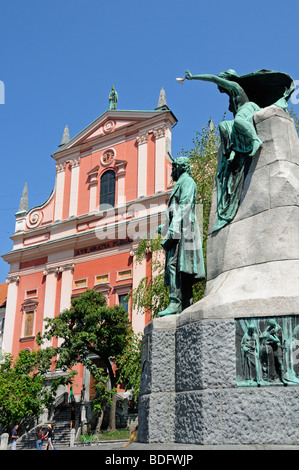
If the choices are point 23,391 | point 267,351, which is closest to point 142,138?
point 23,391

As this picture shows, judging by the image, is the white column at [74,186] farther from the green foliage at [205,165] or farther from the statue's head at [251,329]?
the statue's head at [251,329]

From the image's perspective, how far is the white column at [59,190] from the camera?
104 feet

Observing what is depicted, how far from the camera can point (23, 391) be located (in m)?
22.2

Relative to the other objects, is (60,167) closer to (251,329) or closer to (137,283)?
(137,283)

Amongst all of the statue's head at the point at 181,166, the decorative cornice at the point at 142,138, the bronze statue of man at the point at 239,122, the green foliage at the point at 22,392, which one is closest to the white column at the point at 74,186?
the decorative cornice at the point at 142,138

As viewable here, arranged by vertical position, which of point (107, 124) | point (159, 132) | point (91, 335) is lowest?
point (91, 335)

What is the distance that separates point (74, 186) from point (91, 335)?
1256 cm

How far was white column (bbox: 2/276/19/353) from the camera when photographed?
30.0 metres

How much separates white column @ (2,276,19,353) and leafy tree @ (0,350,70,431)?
20.9 feet

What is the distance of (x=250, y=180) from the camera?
5812 millimetres

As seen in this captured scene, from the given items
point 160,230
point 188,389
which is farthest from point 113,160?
point 188,389

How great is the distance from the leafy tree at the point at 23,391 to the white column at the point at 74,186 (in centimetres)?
995
